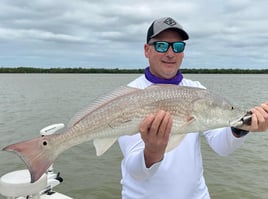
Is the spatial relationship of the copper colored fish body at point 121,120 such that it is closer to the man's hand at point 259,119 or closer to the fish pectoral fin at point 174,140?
the fish pectoral fin at point 174,140

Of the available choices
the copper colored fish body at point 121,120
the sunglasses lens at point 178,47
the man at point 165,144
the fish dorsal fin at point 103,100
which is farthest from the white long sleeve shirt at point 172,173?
the sunglasses lens at point 178,47

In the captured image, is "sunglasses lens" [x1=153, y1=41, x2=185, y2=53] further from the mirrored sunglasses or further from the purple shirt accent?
the purple shirt accent

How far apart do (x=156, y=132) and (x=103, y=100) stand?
1.72 ft

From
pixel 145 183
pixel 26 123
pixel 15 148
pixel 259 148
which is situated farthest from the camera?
pixel 26 123

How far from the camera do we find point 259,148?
13.8m

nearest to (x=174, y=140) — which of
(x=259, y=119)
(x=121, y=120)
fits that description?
(x=121, y=120)

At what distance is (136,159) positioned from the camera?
2.80 meters

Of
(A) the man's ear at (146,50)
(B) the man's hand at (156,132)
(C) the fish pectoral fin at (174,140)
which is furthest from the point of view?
(A) the man's ear at (146,50)

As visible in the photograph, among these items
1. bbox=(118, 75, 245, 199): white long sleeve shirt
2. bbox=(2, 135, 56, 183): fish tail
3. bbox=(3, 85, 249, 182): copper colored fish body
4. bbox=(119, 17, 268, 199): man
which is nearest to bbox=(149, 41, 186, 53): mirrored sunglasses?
bbox=(119, 17, 268, 199): man

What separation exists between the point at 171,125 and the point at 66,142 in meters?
0.84

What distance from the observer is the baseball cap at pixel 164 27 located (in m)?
3.29

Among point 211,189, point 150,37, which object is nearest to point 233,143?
point 150,37

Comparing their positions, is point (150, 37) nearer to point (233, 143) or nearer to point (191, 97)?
point (191, 97)

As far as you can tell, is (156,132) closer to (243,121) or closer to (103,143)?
(103,143)
